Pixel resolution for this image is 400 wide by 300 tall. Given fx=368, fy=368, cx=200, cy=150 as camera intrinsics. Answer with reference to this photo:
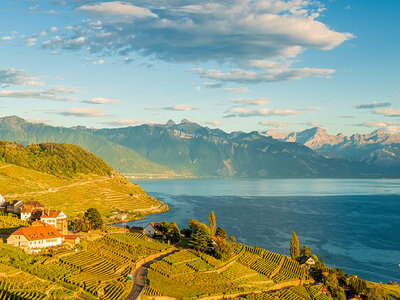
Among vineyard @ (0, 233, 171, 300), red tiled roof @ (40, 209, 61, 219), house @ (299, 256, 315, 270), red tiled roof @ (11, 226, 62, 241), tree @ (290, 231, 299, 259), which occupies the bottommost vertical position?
house @ (299, 256, 315, 270)

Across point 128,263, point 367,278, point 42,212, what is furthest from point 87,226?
point 367,278

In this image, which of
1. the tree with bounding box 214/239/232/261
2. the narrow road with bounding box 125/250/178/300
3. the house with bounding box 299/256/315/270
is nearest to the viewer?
the narrow road with bounding box 125/250/178/300

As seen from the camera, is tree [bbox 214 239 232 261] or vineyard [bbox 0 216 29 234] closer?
vineyard [bbox 0 216 29 234]

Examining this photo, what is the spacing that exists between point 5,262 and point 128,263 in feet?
80.6

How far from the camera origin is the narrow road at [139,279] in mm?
65144

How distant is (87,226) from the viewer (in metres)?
106

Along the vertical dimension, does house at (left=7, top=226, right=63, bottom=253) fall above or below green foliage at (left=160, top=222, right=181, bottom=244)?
above

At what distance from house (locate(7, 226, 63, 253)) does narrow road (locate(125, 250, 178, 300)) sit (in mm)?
20947

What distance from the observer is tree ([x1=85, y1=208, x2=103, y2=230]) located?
358 feet

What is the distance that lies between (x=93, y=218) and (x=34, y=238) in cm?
2818

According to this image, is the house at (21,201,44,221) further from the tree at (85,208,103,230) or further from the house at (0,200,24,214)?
the tree at (85,208,103,230)

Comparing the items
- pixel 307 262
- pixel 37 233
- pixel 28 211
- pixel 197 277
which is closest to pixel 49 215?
pixel 28 211

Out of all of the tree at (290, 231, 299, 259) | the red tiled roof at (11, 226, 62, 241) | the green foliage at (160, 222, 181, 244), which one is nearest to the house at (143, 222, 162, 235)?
the green foliage at (160, 222, 181, 244)

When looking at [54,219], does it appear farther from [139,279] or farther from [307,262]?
[307,262]
